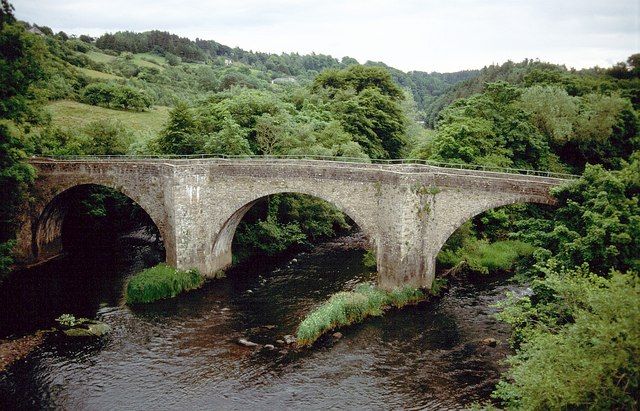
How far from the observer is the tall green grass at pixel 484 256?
35.4 metres

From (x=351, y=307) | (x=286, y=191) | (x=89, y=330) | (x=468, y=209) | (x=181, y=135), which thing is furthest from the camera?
(x=181, y=135)

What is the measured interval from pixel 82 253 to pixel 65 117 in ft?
93.4

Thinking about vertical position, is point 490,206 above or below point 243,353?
above

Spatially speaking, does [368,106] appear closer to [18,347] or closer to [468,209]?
[468,209]

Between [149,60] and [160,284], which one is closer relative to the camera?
[160,284]

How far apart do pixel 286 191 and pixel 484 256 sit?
15967 millimetres

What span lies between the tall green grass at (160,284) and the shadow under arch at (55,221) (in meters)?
5.76

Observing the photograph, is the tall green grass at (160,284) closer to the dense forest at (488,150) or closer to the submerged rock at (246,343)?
the dense forest at (488,150)

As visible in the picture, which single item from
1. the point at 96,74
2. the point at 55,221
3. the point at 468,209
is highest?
the point at 96,74

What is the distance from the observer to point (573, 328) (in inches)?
592

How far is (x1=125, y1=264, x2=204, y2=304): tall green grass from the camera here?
103 ft

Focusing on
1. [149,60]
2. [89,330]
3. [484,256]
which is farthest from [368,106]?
[149,60]

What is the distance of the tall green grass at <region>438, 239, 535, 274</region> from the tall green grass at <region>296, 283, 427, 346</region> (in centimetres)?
599

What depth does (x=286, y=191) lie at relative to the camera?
32.6 meters
